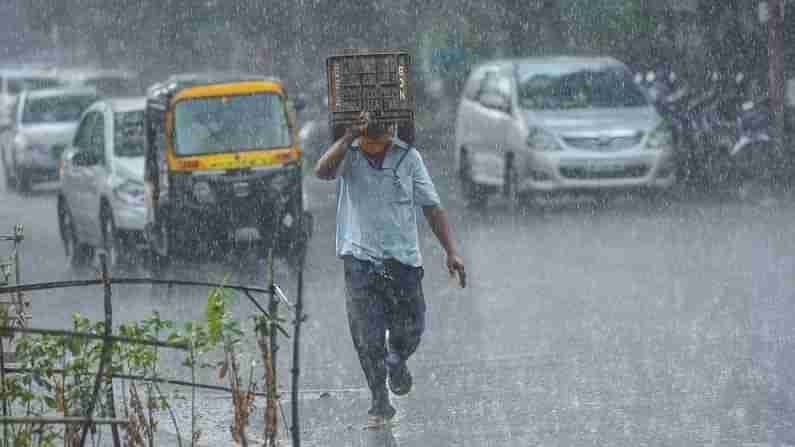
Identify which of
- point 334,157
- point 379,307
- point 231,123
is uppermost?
point 334,157

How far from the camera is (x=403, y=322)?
27.6 ft

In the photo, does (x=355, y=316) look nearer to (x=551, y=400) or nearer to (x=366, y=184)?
(x=366, y=184)

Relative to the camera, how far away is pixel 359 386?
9617mm

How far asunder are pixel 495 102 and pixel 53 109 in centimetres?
1043

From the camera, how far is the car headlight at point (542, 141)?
20.0 metres

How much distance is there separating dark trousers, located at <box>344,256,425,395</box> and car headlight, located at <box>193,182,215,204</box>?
24.5 ft

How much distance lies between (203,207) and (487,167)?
6.25 metres

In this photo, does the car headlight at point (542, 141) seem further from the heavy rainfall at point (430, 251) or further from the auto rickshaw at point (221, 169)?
the auto rickshaw at point (221, 169)

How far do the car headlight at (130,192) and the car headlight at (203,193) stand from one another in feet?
2.79

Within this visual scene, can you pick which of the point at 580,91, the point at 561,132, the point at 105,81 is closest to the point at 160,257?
the point at 561,132

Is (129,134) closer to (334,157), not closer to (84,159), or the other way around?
(84,159)

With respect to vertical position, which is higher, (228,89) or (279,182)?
(228,89)

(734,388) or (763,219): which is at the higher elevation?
(734,388)

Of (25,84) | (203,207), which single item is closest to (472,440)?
(203,207)
